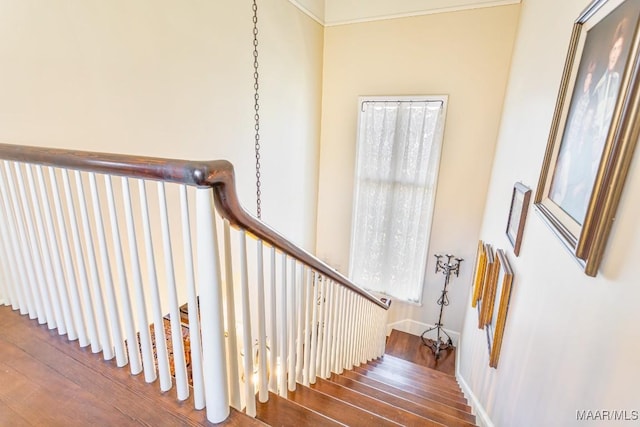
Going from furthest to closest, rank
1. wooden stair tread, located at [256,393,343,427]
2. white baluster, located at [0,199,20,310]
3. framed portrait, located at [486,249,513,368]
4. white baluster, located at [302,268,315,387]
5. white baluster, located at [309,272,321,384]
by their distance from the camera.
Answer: framed portrait, located at [486,249,513,368] → white baluster, located at [309,272,321,384] → white baluster, located at [302,268,315,387] → white baluster, located at [0,199,20,310] → wooden stair tread, located at [256,393,343,427]

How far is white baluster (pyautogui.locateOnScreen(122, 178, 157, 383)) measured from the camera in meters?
0.92

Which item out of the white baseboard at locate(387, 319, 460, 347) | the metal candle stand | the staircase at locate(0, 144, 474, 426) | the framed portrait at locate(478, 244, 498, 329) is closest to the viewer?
the staircase at locate(0, 144, 474, 426)

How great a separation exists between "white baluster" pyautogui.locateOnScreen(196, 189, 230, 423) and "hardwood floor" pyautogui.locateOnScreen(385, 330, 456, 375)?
3766 mm

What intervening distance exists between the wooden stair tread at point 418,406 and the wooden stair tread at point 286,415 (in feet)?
3.26

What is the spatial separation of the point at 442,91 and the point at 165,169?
367 centimetres

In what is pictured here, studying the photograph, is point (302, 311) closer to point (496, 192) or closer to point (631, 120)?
point (631, 120)

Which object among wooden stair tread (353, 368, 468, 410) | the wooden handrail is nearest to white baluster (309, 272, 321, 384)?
the wooden handrail

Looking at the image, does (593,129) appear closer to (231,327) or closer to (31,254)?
→ (231,327)

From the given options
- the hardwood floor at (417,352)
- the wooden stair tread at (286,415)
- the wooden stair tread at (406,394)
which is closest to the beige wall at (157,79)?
the wooden stair tread at (286,415)

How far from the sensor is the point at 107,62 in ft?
5.91

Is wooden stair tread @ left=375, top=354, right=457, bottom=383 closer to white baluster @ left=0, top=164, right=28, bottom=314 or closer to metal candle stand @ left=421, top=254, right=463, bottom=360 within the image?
metal candle stand @ left=421, top=254, right=463, bottom=360

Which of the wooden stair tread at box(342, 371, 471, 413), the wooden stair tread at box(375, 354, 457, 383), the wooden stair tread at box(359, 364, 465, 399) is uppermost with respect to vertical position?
the wooden stair tread at box(342, 371, 471, 413)

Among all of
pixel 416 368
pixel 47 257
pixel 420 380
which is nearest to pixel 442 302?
pixel 416 368

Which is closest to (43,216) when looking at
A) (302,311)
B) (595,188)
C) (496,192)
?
(302,311)
